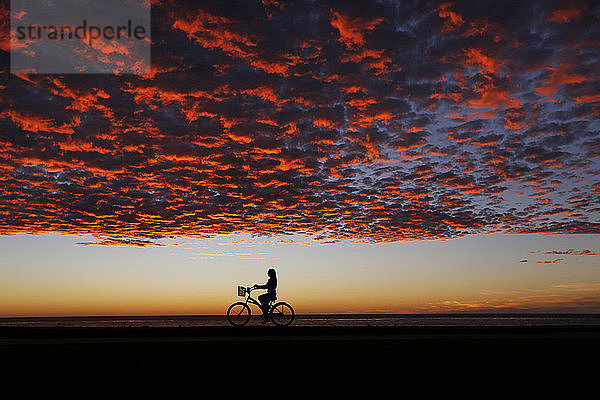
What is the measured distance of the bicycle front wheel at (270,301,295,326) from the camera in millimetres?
22578

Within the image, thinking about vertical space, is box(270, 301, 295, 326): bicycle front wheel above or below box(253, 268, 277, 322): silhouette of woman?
below

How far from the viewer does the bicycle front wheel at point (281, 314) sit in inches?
889

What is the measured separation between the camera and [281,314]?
2269cm

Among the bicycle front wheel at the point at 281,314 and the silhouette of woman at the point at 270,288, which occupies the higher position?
the silhouette of woman at the point at 270,288
